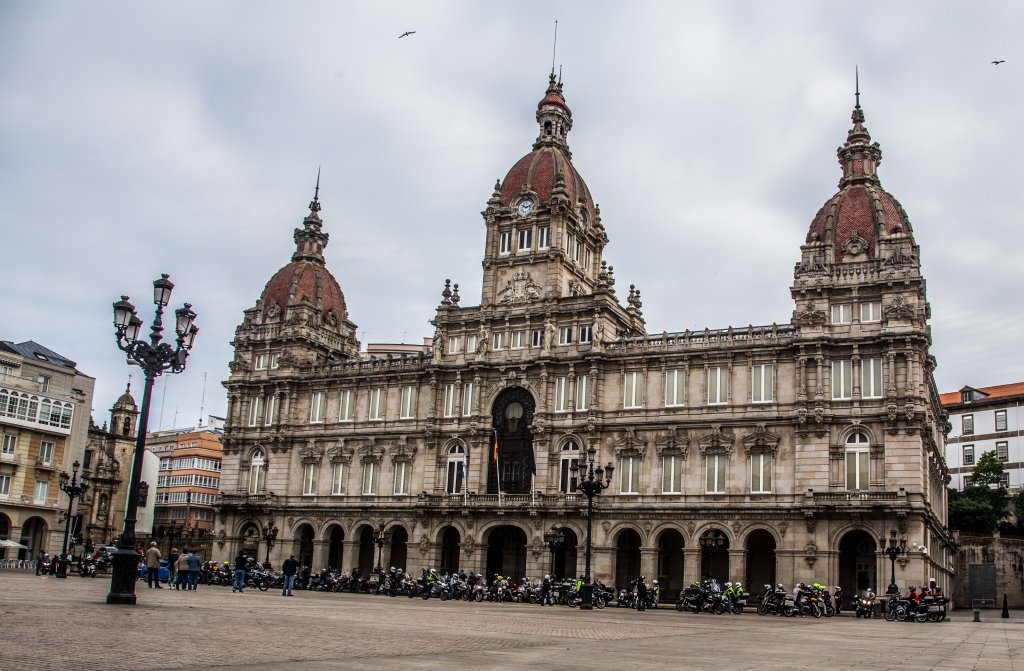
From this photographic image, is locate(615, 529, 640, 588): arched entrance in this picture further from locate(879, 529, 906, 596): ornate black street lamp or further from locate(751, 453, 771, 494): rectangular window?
locate(879, 529, 906, 596): ornate black street lamp

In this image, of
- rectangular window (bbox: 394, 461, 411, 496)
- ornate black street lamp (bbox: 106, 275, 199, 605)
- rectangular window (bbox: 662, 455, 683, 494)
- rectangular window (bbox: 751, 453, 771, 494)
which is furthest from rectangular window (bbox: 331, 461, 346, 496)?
ornate black street lamp (bbox: 106, 275, 199, 605)

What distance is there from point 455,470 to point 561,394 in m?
9.14

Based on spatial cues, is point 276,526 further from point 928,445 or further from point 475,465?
point 928,445

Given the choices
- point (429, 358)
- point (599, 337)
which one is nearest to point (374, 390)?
point (429, 358)

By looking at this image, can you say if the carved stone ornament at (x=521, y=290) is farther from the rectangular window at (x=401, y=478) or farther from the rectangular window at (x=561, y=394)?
the rectangular window at (x=401, y=478)

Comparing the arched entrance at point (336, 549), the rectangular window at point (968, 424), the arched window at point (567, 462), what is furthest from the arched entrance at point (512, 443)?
the rectangular window at point (968, 424)

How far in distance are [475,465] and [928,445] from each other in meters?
27.9

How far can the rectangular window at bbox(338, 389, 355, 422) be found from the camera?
7250 centimetres

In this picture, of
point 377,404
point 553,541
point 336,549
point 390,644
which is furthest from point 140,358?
point 336,549

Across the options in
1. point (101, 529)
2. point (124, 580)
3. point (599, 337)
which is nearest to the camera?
point (124, 580)

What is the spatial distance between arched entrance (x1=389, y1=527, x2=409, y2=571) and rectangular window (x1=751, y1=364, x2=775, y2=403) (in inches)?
1052

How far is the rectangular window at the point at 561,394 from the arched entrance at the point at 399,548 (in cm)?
1502

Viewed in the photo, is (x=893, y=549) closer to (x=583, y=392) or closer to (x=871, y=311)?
(x=871, y=311)

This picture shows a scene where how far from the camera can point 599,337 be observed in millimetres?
63719
